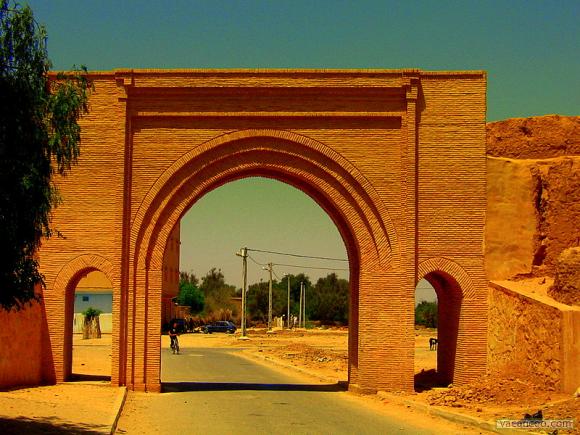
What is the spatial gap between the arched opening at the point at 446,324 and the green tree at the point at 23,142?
409 inches

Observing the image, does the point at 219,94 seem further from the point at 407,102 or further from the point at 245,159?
the point at 407,102

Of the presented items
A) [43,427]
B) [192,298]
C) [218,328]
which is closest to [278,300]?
[192,298]

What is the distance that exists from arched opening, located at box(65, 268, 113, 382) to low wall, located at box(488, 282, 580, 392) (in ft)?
29.4

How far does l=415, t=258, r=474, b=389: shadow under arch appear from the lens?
19141mm

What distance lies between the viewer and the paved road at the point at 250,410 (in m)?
13.5

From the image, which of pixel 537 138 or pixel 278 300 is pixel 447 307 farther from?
pixel 278 300

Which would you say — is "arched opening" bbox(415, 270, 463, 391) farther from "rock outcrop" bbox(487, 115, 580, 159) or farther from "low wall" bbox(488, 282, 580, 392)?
"rock outcrop" bbox(487, 115, 580, 159)

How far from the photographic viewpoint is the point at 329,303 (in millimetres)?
92188

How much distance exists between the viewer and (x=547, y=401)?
14984 mm

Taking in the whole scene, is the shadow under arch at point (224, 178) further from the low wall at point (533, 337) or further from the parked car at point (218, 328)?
the parked car at point (218, 328)

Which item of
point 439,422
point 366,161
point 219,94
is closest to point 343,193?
point 366,161

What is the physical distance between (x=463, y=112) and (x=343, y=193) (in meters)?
3.21

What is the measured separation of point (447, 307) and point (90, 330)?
30.3 metres

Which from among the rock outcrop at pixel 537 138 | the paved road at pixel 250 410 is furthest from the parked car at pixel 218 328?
the rock outcrop at pixel 537 138
